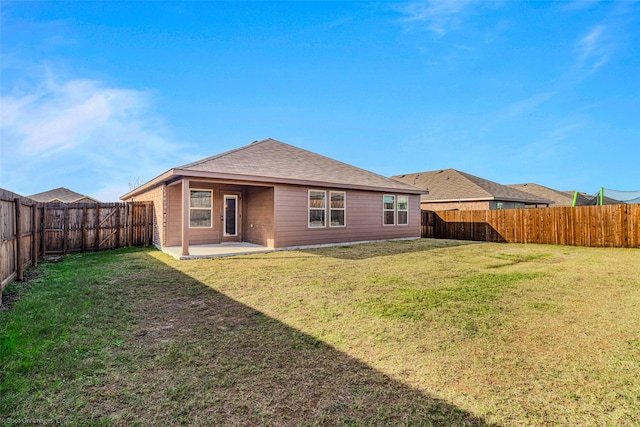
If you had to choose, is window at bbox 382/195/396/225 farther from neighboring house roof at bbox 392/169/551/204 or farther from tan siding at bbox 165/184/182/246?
tan siding at bbox 165/184/182/246

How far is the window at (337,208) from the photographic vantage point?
1232 cm

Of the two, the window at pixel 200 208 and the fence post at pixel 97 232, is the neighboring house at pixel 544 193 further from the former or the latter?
the fence post at pixel 97 232

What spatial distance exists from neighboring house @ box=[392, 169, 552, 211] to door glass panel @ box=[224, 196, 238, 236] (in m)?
12.6

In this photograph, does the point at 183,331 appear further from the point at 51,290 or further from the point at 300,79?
the point at 300,79

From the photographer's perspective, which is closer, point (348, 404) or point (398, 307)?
point (348, 404)

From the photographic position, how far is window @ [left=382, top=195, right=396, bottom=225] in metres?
14.3

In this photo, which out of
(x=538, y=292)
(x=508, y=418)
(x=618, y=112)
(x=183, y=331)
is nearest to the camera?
(x=508, y=418)

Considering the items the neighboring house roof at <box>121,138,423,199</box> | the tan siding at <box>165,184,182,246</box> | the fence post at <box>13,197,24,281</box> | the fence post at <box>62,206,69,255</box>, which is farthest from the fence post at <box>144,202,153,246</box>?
the fence post at <box>13,197,24,281</box>

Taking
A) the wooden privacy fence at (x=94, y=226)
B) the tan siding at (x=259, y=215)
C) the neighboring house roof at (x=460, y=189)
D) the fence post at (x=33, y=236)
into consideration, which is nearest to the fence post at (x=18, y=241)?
the fence post at (x=33, y=236)

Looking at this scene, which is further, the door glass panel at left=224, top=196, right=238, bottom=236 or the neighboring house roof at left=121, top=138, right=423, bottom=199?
the door glass panel at left=224, top=196, right=238, bottom=236

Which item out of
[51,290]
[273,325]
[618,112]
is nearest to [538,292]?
[273,325]

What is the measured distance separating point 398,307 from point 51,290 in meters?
6.04

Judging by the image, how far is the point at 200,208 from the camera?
37.9 ft

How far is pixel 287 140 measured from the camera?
51.3 ft
